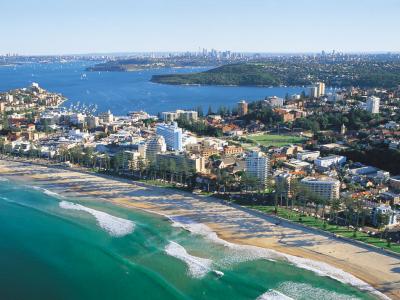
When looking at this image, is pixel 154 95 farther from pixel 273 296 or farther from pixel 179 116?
pixel 273 296

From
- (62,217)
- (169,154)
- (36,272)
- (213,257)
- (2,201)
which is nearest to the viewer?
(36,272)

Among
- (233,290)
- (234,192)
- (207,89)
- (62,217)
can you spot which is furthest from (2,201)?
(207,89)

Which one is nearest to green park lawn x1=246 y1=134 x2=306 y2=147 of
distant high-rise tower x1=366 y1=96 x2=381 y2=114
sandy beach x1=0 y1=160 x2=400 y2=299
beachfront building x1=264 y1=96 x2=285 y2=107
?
distant high-rise tower x1=366 y1=96 x2=381 y2=114

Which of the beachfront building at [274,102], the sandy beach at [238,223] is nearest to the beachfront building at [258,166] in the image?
the sandy beach at [238,223]

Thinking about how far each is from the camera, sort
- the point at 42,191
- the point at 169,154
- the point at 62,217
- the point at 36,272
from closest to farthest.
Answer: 1. the point at 36,272
2. the point at 62,217
3. the point at 42,191
4. the point at 169,154

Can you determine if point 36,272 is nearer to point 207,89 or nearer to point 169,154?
point 169,154

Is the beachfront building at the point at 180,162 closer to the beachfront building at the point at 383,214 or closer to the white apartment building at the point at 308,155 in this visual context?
Answer: the white apartment building at the point at 308,155
